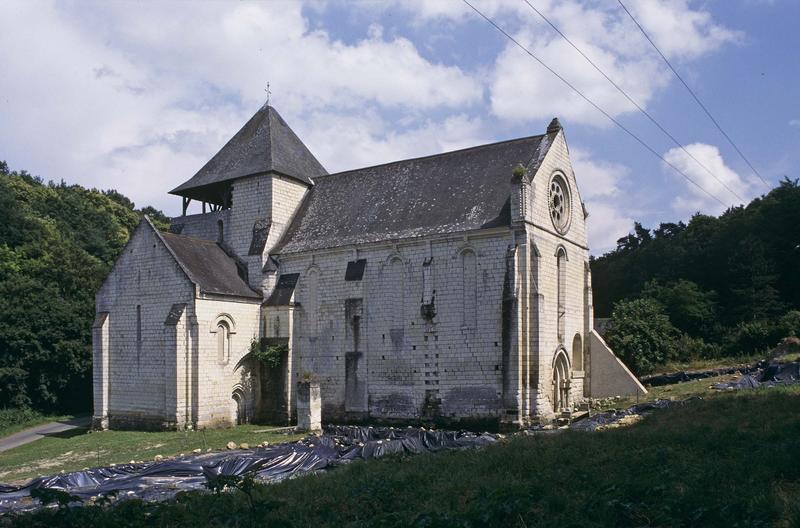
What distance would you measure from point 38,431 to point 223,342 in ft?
38.7

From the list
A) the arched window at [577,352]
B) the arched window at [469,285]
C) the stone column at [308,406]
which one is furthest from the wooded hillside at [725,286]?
the stone column at [308,406]

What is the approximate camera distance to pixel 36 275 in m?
42.6

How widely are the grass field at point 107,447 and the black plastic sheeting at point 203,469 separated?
3786mm

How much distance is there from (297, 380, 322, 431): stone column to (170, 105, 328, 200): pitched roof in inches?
423

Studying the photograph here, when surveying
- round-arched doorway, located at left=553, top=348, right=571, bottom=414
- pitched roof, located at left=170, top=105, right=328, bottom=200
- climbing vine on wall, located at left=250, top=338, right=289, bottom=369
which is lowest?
round-arched doorway, located at left=553, top=348, right=571, bottom=414

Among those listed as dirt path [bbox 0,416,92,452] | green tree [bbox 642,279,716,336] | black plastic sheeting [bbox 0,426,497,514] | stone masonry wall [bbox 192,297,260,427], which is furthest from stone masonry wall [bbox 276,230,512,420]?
green tree [bbox 642,279,716,336]

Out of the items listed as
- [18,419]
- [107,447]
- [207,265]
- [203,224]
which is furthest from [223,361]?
[18,419]

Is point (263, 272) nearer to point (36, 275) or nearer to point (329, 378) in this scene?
point (329, 378)

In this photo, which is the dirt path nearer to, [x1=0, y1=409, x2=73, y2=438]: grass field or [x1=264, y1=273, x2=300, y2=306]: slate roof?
[x1=0, y1=409, x2=73, y2=438]: grass field

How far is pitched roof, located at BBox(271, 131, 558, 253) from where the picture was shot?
87.8ft

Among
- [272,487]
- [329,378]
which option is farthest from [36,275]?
[272,487]

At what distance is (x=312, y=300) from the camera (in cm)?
2977

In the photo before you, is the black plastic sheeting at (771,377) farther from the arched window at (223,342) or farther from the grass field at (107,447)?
the arched window at (223,342)

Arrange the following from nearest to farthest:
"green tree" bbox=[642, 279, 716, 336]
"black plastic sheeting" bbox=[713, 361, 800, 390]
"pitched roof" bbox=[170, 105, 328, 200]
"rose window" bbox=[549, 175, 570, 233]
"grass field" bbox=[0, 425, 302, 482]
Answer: "grass field" bbox=[0, 425, 302, 482] → "black plastic sheeting" bbox=[713, 361, 800, 390] → "rose window" bbox=[549, 175, 570, 233] → "pitched roof" bbox=[170, 105, 328, 200] → "green tree" bbox=[642, 279, 716, 336]
